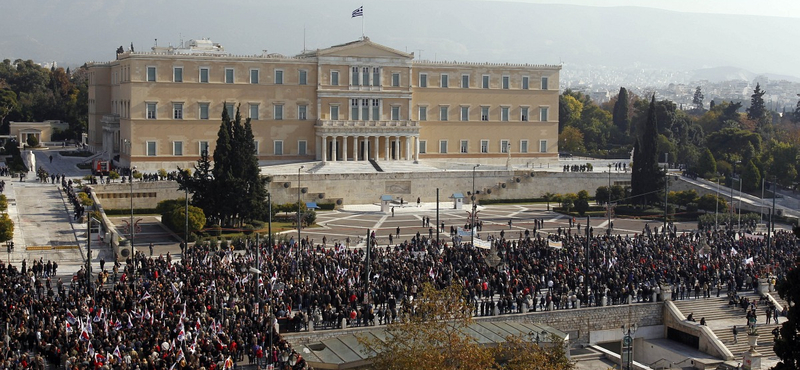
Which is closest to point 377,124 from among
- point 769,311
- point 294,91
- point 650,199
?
point 294,91

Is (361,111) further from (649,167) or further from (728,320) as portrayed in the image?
(728,320)

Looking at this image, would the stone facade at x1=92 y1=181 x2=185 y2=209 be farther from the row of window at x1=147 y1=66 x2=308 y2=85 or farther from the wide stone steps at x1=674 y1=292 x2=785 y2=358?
the wide stone steps at x1=674 y1=292 x2=785 y2=358

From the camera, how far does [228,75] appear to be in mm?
68500

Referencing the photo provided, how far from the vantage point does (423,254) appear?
40.2m

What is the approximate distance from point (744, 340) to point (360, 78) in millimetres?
41344

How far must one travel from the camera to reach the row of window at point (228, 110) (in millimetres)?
67000

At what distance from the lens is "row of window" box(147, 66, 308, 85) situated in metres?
66.6

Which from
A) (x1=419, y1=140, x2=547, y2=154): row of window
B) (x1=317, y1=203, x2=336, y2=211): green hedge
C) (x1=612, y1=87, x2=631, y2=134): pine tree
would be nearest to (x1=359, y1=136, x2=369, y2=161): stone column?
(x1=419, y1=140, x2=547, y2=154): row of window

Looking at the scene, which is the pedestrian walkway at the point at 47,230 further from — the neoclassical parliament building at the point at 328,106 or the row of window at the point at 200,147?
the neoclassical parliament building at the point at 328,106

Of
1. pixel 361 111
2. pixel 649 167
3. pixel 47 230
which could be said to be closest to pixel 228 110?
pixel 361 111

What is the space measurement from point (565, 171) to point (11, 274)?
45054 millimetres

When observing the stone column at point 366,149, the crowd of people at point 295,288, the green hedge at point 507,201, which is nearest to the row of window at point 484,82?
the stone column at point 366,149

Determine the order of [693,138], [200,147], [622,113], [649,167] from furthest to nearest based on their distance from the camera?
[622,113] < [693,138] < [200,147] < [649,167]

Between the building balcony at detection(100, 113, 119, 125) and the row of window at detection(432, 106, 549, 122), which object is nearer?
the building balcony at detection(100, 113, 119, 125)
